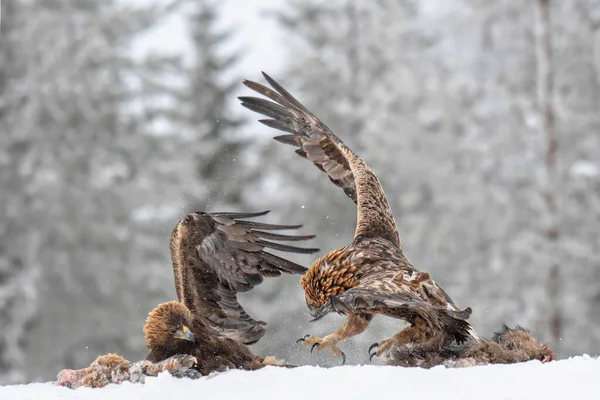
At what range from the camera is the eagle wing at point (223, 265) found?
6.31 meters

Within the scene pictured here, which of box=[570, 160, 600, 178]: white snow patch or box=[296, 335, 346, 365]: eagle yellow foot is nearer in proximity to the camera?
box=[296, 335, 346, 365]: eagle yellow foot

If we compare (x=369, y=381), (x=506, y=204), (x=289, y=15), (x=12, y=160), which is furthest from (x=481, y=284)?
(x=369, y=381)

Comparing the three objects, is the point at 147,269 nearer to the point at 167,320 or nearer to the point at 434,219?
the point at 434,219

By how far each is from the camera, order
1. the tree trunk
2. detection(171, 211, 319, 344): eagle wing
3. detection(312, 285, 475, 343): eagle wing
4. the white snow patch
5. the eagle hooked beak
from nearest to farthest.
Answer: detection(312, 285, 475, 343): eagle wing < the eagle hooked beak < detection(171, 211, 319, 344): eagle wing < the tree trunk < the white snow patch

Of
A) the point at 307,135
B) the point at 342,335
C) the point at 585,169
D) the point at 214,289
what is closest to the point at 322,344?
the point at 342,335

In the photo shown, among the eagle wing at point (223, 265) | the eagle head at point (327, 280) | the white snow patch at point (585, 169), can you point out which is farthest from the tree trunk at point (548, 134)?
the eagle head at point (327, 280)

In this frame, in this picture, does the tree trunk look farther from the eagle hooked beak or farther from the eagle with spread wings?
the eagle hooked beak

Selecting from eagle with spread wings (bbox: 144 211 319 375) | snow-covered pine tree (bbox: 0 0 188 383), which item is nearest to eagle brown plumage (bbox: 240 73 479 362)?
eagle with spread wings (bbox: 144 211 319 375)

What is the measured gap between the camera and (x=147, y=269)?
20.6 metres

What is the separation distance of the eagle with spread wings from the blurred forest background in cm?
957

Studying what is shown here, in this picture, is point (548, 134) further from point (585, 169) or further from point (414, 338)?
point (414, 338)

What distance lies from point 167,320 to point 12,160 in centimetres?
1512

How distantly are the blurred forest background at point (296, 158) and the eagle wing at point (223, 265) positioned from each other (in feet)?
31.3

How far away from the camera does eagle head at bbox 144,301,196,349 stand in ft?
18.3
